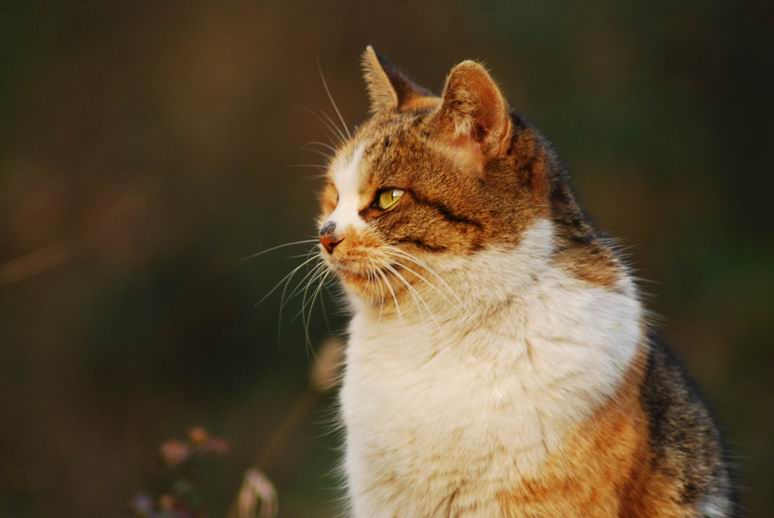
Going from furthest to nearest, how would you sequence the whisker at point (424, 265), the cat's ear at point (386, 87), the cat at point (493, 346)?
the cat's ear at point (386, 87) < the whisker at point (424, 265) < the cat at point (493, 346)

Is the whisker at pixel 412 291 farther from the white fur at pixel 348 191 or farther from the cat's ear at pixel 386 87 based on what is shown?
the cat's ear at pixel 386 87

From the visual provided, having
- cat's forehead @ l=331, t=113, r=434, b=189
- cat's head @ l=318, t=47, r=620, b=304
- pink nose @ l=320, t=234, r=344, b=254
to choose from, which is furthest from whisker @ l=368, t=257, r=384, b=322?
cat's forehead @ l=331, t=113, r=434, b=189

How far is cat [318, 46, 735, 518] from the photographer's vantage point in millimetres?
2705

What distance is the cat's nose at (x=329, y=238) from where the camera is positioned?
2.88 meters

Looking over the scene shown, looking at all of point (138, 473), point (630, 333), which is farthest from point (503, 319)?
point (138, 473)

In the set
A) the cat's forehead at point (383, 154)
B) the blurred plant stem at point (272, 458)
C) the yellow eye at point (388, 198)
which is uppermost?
the cat's forehead at point (383, 154)

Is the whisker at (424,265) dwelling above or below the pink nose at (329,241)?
below

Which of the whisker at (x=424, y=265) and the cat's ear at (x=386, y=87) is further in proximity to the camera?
the cat's ear at (x=386, y=87)

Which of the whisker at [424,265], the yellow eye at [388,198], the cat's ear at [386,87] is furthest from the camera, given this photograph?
the cat's ear at [386,87]

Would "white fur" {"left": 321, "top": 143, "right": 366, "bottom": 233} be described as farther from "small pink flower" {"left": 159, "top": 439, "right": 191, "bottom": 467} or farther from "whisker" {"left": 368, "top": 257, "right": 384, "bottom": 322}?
"small pink flower" {"left": 159, "top": 439, "right": 191, "bottom": 467}

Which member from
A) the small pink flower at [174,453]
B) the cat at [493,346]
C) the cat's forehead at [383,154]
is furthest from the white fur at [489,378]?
the small pink flower at [174,453]

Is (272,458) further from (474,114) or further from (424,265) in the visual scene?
(474,114)

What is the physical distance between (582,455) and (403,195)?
2.93 feet

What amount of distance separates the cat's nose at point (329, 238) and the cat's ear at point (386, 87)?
2.13 ft
